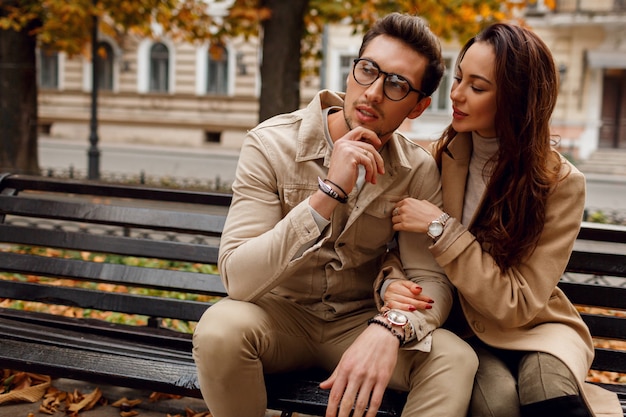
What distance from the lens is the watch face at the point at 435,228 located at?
246 centimetres

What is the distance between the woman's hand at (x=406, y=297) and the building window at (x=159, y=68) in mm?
24101

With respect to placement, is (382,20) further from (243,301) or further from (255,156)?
(243,301)

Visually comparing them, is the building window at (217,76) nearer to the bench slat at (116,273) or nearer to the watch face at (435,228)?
the bench slat at (116,273)

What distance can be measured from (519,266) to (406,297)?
0.45 meters

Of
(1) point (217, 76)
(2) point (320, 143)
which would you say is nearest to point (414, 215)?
(2) point (320, 143)

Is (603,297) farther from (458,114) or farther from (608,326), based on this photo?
(458,114)

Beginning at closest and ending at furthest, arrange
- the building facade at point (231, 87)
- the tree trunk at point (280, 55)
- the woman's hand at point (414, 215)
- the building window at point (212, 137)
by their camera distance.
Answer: the woman's hand at point (414, 215) → the tree trunk at point (280, 55) → the building facade at point (231, 87) → the building window at point (212, 137)

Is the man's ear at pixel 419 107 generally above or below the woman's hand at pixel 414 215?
above

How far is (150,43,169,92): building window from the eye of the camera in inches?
992

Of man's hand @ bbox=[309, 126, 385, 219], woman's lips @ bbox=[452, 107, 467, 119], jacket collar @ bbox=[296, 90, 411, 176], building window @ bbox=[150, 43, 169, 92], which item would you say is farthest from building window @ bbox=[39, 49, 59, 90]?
man's hand @ bbox=[309, 126, 385, 219]

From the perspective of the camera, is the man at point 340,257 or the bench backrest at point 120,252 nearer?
the man at point 340,257

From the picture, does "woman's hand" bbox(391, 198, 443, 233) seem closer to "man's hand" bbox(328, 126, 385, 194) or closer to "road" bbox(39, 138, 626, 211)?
"man's hand" bbox(328, 126, 385, 194)

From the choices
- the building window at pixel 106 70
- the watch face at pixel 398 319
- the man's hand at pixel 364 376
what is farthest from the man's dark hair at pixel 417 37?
the building window at pixel 106 70

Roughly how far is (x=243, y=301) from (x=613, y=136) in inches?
923
